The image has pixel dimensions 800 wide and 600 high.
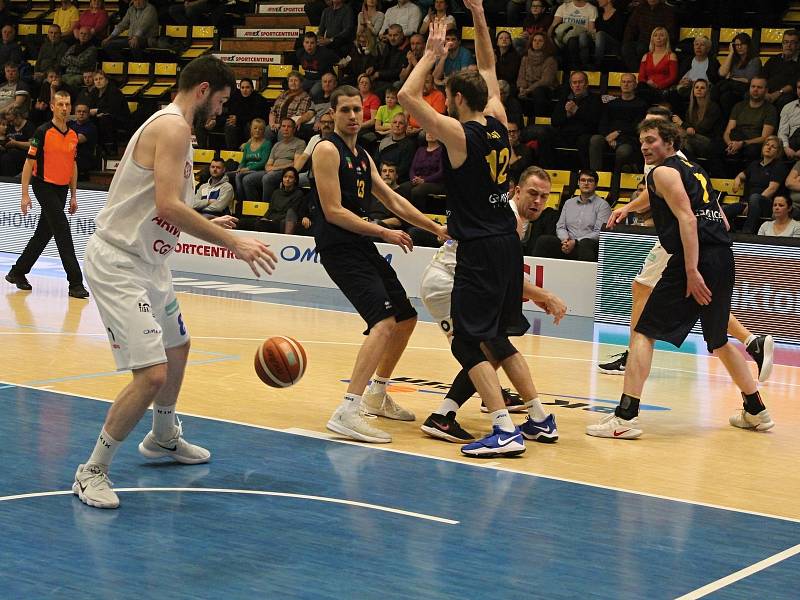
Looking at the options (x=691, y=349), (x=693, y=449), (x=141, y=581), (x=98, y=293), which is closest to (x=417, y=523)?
(x=141, y=581)

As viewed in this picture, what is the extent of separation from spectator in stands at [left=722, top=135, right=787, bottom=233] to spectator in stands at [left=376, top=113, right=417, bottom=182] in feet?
14.0

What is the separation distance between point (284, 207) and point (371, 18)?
13.0ft

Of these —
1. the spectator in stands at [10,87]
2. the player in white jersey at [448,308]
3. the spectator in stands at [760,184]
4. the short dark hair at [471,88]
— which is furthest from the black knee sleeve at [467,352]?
the spectator in stands at [10,87]

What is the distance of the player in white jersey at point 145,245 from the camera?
5008mm

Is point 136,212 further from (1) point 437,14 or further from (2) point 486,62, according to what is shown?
(1) point 437,14

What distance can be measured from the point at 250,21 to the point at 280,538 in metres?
18.4

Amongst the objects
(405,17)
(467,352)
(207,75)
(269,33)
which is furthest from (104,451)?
(269,33)

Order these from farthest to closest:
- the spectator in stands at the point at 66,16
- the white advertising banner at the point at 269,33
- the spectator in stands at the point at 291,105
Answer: the spectator in stands at the point at 66,16
the white advertising banner at the point at 269,33
the spectator in stands at the point at 291,105

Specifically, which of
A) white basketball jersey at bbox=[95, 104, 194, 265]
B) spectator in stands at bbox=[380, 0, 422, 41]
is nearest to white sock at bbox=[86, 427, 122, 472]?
white basketball jersey at bbox=[95, 104, 194, 265]

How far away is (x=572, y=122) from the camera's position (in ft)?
51.5

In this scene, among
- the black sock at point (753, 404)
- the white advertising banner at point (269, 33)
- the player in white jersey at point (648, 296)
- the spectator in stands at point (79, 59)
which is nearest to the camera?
the black sock at point (753, 404)


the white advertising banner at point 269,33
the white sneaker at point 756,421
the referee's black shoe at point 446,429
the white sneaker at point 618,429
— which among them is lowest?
the white sneaker at point 756,421

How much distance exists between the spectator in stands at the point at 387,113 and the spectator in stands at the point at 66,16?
8945 mm

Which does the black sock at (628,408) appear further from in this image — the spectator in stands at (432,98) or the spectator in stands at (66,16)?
the spectator in stands at (66,16)
